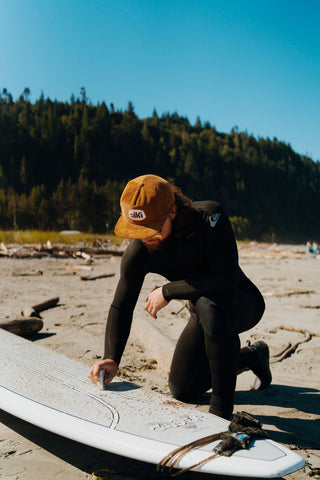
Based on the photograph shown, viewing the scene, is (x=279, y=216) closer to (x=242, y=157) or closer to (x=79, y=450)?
(x=242, y=157)

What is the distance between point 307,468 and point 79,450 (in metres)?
0.94

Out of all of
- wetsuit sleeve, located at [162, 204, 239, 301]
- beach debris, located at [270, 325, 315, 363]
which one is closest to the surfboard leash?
wetsuit sleeve, located at [162, 204, 239, 301]

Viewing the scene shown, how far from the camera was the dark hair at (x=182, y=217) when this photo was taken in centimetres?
181

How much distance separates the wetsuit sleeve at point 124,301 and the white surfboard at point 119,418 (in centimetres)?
21

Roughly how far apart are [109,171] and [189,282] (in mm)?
67602

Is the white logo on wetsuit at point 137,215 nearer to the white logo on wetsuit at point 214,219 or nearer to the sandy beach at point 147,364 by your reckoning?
the white logo on wetsuit at point 214,219

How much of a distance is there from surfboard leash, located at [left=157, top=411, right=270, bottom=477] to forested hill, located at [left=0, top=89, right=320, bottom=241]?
157 feet

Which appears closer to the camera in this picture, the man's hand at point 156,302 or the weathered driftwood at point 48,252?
the man's hand at point 156,302

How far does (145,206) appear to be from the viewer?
5.38ft

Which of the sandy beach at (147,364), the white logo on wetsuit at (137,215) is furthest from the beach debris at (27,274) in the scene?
the white logo on wetsuit at (137,215)

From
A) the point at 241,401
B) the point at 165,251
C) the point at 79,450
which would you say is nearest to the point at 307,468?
the point at 241,401

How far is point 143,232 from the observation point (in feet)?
5.48

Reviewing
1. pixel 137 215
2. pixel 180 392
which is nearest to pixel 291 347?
pixel 180 392

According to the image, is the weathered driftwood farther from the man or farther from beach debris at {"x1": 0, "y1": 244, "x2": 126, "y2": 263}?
the man
